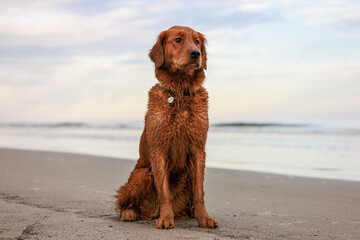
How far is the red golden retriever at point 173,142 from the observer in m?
3.55

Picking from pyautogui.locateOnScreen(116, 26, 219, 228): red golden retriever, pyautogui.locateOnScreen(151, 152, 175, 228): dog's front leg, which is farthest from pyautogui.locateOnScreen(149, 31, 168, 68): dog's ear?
pyautogui.locateOnScreen(151, 152, 175, 228): dog's front leg

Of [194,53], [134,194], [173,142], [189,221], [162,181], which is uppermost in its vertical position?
[194,53]

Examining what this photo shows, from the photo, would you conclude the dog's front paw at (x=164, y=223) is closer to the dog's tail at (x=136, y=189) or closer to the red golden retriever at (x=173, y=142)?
the red golden retriever at (x=173, y=142)

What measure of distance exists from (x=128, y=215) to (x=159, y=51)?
1570 mm

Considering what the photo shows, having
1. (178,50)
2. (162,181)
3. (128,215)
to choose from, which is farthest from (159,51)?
(128,215)

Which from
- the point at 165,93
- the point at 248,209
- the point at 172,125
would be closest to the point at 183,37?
the point at 165,93

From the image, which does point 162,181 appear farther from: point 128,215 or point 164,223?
point 128,215

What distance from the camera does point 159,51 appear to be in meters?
3.83

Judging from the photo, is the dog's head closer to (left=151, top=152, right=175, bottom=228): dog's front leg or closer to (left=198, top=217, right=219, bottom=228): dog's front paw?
(left=151, top=152, right=175, bottom=228): dog's front leg

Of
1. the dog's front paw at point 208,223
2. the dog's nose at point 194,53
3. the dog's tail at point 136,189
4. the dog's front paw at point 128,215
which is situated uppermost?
the dog's nose at point 194,53

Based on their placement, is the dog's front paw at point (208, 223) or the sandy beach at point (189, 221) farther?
the dog's front paw at point (208, 223)

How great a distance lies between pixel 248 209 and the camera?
461cm

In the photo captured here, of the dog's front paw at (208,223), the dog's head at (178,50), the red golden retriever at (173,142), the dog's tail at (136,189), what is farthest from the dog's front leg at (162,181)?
the dog's head at (178,50)

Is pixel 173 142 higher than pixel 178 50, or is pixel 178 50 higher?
pixel 178 50
